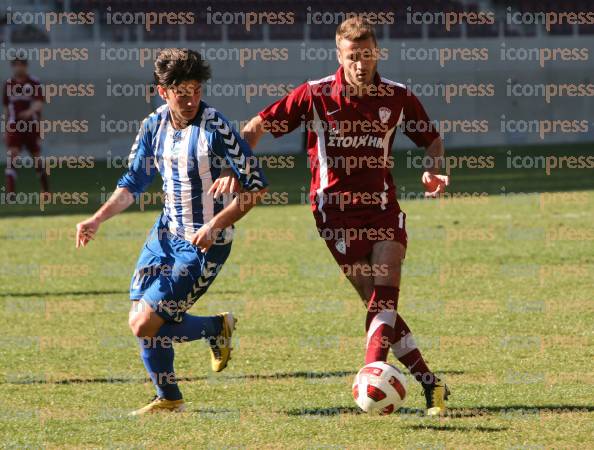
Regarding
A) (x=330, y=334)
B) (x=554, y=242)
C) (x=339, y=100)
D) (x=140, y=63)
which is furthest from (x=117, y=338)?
(x=140, y=63)

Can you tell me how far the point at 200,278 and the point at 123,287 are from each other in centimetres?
484

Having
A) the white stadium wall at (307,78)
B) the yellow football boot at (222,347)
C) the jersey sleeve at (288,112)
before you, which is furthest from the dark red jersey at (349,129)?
the white stadium wall at (307,78)

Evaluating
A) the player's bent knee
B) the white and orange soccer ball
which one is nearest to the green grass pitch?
the white and orange soccer ball

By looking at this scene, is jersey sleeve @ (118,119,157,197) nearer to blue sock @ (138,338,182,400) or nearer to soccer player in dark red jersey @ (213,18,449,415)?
soccer player in dark red jersey @ (213,18,449,415)

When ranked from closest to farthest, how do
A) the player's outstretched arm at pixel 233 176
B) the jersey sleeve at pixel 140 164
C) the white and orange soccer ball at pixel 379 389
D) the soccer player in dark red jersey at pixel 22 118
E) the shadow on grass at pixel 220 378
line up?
the white and orange soccer ball at pixel 379 389 → the player's outstretched arm at pixel 233 176 → the jersey sleeve at pixel 140 164 → the shadow on grass at pixel 220 378 → the soccer player in dark red jersey at pixel 22 118

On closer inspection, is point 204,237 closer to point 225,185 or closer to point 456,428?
point 225,185

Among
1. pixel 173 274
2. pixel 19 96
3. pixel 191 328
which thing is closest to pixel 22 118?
pixel 19 96

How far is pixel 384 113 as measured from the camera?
231 inches

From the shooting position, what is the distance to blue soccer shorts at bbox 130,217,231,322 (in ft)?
19.4

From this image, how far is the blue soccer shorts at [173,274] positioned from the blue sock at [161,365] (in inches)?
5.7

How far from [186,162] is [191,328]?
976 millimetres

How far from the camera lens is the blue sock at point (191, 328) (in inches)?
241

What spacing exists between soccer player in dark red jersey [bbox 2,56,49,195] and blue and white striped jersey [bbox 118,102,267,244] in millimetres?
13535

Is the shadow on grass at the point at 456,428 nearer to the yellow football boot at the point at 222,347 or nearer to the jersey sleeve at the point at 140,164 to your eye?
the yellow football boot at the point at 222,347
